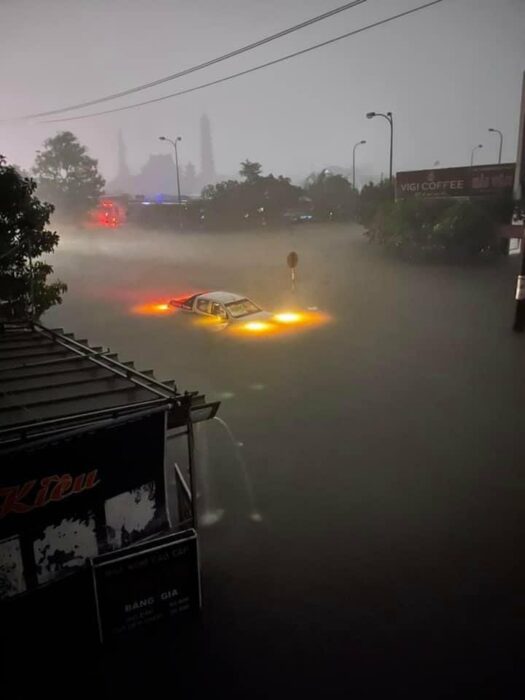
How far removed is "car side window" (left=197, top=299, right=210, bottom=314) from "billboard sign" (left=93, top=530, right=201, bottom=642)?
54.6 feet

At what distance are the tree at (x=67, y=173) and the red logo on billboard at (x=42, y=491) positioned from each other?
3487 inches

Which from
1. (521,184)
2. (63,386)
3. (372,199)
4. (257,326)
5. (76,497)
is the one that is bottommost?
(257,326)

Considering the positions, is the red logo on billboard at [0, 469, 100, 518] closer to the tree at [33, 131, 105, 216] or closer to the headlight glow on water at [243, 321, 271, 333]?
the headlight glow on water at [243, 321, 271, 333]

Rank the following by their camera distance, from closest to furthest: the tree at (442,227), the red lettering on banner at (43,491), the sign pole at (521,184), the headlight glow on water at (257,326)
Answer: the red lettering on banner at (43,491) → the sign pole at (521,184) → the headlight glow on water at (257,326) → the tree at (442,227)

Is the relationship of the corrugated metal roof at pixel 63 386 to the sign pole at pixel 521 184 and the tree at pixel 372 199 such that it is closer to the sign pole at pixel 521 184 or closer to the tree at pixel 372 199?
the sign pole at pixel 521 184

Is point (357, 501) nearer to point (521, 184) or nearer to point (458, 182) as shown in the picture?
point (521, 184)

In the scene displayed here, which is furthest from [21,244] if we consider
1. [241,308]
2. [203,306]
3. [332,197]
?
[332,197]

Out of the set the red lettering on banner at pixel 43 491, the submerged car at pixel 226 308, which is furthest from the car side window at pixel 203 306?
the red lettering on banner at pixel 43 491

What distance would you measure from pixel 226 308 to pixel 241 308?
2.14ft

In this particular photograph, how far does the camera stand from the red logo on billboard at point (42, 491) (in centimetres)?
546

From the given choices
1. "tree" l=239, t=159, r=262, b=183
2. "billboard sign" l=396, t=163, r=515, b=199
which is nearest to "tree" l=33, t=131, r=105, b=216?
"tree" l=239, t=159, r=262, b=183

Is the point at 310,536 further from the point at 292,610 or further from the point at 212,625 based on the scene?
the point at 212,625

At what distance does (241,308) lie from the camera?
2161cm

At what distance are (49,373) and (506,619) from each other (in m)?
6.83
